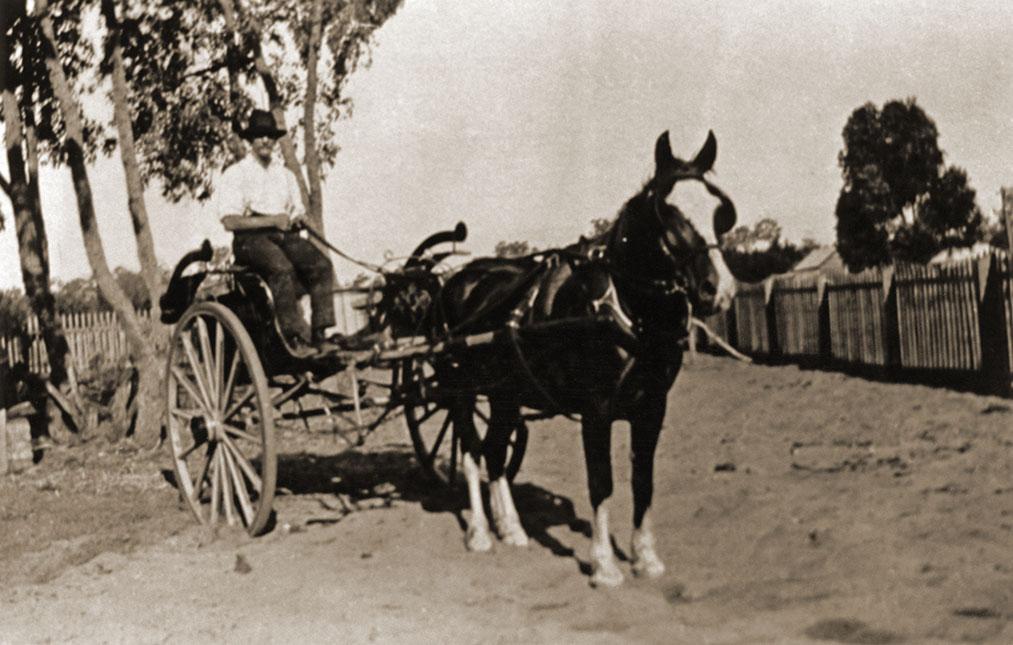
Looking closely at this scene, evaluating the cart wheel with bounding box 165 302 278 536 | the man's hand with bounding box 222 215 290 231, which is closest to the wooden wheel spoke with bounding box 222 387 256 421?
the cart wheel with bounding box 165 302 278 536

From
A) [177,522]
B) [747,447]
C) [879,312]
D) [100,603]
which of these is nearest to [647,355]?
[100,603]

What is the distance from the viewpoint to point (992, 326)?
11984 millimetres

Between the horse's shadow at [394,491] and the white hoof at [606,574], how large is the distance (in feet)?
1.09

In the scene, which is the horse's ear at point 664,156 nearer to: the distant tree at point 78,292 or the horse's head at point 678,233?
the horse's head at point 678,233

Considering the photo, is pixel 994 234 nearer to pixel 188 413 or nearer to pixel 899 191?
pixel 899 191

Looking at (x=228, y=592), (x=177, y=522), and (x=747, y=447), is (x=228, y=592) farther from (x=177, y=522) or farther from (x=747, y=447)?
(x=747, y=447)

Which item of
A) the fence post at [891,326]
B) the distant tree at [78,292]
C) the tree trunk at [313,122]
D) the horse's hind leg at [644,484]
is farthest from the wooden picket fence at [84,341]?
the distant tree at [78,292]

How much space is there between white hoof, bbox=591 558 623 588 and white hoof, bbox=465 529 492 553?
1.19m

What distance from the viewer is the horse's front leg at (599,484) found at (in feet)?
18.9

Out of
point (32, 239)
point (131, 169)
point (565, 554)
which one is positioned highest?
point (131, 169)

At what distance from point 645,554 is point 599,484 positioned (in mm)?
473

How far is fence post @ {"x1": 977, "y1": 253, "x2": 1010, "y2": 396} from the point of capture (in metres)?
11.8

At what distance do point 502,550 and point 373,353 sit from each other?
1.60 m

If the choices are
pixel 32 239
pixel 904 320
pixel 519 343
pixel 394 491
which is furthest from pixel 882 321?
pixel 32 239
